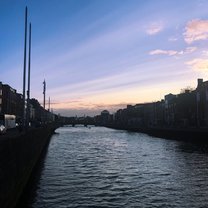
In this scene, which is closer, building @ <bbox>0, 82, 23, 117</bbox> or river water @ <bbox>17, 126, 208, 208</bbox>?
river water @ <bbox>17, 126, 208, 208</bbox>

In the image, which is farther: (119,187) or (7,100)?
(7,100)

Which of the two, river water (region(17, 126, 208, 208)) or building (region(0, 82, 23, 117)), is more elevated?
building (region(0, 82, 23, 117))

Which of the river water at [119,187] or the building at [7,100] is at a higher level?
the building at [7,100]

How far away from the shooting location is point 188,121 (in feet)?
402

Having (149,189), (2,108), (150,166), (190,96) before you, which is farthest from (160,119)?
(149,189)

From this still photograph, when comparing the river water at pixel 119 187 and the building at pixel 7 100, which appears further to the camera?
the building at pixel 7 100

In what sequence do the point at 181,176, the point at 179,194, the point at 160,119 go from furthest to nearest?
the point at 160,119, the point at 181,176, the point at 179,194

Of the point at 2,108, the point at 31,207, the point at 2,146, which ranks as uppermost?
the point at 2,108

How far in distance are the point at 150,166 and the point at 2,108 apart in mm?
108723

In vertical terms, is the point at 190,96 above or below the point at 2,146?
above

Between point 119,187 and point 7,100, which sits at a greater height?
point 7,100

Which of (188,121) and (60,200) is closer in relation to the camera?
(60,200)

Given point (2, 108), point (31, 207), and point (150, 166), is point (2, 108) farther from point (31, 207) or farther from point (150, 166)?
point (31, 207)

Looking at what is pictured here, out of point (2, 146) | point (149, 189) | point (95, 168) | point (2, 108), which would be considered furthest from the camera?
point (2, 108)
